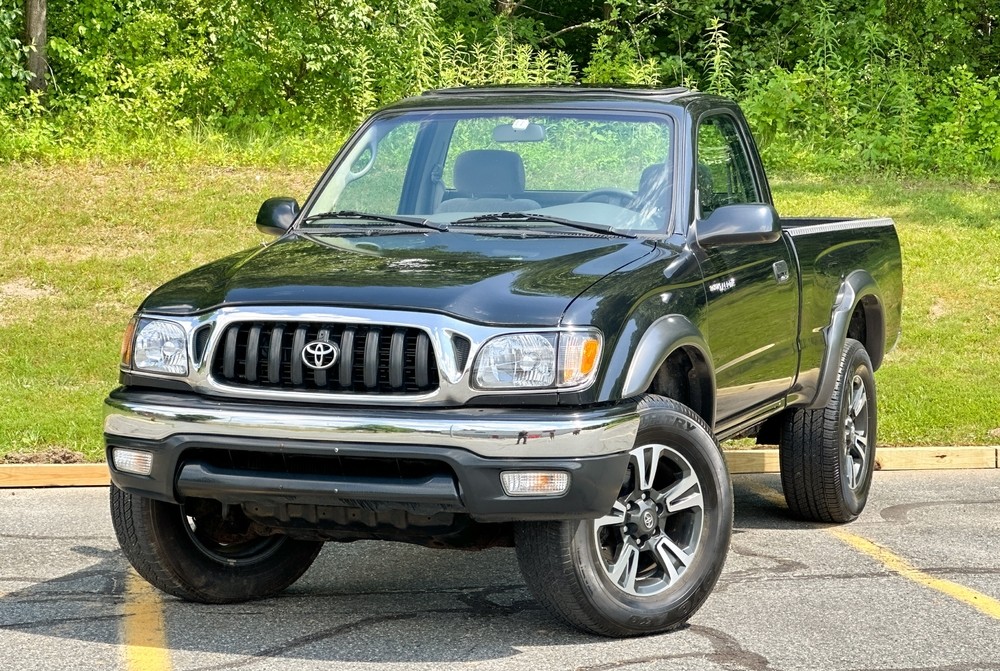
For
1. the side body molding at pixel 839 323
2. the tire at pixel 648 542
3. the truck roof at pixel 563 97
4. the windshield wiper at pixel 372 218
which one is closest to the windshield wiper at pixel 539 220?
the windshield wiper at pixel 372 218

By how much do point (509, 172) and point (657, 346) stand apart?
1.39 m

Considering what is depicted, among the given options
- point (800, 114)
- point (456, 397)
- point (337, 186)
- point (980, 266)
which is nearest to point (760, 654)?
point (456, 397)

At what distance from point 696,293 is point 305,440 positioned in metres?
1.73

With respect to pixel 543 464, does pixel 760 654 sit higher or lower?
lower

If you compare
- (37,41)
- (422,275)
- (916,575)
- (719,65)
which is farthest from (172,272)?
(422,275)

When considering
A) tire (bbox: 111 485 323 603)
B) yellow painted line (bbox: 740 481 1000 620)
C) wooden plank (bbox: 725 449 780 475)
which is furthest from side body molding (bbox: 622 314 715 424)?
wooden plank (bbox: 725 449 780 475)

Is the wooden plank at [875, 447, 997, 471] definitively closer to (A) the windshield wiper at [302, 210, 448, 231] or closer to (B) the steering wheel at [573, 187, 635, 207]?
(B) the steering wheel at [573, 187, 635, 207]

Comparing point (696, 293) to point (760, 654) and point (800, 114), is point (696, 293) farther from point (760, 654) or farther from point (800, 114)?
point (800, 114)

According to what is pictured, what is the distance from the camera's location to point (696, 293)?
6.07 metres

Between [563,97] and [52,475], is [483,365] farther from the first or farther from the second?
[52,475]

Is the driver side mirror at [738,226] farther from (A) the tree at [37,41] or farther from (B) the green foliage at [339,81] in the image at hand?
(A) the tree at [37,41]

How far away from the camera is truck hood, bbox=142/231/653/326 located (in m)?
5.24

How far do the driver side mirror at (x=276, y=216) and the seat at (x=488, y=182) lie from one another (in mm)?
631

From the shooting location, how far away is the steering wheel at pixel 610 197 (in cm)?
646
